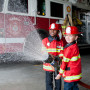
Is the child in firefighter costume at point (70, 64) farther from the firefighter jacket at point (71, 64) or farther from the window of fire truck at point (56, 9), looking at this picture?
the window of fire truck at point (56, 9)

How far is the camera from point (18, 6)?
5.66 meters

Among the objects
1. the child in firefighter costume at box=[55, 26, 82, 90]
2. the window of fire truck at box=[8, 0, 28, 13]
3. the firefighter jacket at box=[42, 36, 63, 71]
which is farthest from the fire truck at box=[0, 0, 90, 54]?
the child in firefighter costume at box=[55, 26, 82, 90]

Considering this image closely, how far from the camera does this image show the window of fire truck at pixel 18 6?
213 inches

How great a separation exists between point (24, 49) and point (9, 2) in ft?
5.44

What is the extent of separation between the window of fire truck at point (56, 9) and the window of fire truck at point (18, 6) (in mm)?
1346

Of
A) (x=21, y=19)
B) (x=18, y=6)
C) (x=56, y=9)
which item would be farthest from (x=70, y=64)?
(x=56, y=9)

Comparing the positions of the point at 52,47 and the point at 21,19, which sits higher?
the point at 21,19

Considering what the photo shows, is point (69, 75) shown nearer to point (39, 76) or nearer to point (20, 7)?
point (39, 76)

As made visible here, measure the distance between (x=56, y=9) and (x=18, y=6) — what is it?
209cm

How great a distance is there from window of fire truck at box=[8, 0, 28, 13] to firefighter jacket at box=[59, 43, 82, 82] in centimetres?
365

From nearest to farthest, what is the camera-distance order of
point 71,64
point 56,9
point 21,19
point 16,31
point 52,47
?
point 71,64
point 52,47
point 16,31
point 21,19
point 56,9

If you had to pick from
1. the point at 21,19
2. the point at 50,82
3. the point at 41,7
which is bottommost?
the point at 50,82

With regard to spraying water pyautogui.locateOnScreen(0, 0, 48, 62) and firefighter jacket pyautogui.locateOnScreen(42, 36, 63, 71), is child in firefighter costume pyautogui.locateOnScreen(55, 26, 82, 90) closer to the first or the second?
firefighter jacket pyautogui.locateOnScreen(42, 36, 63, 71)

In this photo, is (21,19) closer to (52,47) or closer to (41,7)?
(41,7)
